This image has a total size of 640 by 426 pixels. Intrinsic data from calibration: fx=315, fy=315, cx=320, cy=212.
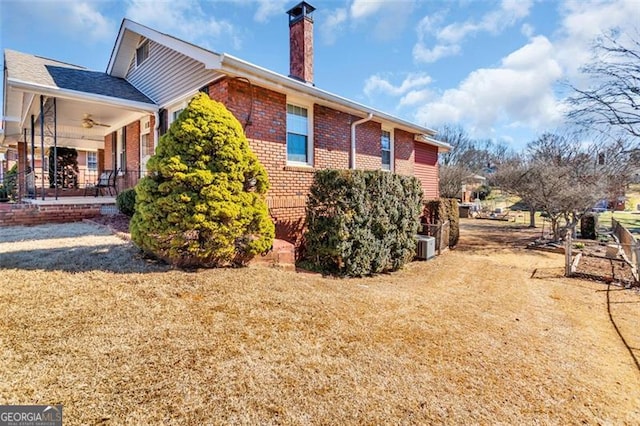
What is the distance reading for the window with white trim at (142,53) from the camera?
32.4 ft

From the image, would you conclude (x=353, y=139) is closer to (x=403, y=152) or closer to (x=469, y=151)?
(x=403, y=152)

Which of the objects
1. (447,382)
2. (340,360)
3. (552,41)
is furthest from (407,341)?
(552,41)

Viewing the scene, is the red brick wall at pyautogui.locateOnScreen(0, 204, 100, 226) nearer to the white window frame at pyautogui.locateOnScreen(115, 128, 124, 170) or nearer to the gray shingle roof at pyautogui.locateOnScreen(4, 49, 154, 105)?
the gray shingle roof at pyautogui.locateOnScreen(4, 49, 154, 105)

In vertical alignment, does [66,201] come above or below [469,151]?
below

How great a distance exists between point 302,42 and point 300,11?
3.14ft

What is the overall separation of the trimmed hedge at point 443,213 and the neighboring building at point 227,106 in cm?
230

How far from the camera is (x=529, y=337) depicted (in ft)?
13.8

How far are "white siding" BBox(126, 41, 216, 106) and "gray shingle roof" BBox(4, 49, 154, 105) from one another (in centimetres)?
36

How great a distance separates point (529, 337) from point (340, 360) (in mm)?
2825

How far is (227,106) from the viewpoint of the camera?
6445 millimetres

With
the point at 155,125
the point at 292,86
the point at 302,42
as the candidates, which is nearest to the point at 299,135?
the point at 292,86

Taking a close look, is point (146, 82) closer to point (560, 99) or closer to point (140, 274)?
point (140, 274)

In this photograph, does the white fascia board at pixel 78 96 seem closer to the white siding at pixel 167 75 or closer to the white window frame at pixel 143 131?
the white siding at pixel 167 75

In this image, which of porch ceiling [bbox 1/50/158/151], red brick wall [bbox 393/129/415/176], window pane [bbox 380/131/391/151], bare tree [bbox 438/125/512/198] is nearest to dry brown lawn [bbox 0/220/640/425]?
porch ceiling [bbox 1/50/158/151]
